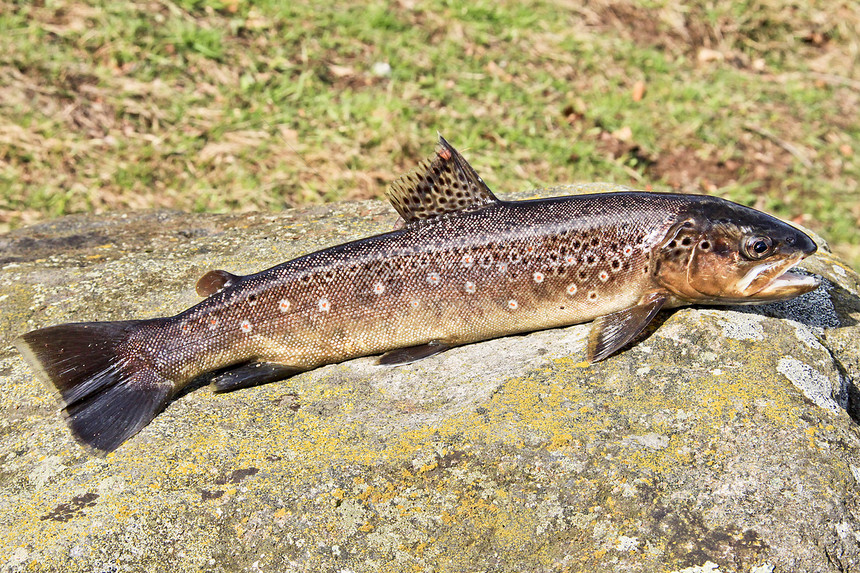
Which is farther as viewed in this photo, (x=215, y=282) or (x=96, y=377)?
(x=215, y=282)

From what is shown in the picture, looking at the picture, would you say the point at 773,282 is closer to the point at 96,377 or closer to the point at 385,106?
the point at 96,377

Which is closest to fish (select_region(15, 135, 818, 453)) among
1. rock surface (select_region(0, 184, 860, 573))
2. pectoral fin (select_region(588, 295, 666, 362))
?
pectoral fin (select_region(588, 295, 666, 362))

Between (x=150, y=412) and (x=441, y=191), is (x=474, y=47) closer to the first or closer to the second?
(x=441, y=191)

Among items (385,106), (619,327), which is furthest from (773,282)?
(385,106)

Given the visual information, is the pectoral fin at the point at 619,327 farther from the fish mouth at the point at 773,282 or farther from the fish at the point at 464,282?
the fish mouth at the point at 773,282

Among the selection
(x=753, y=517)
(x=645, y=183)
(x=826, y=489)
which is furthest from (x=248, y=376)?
(x=645, y=183)

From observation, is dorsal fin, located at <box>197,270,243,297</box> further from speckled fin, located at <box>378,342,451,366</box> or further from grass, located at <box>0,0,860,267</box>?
grass, located at <box>0,0,860,267</box>
